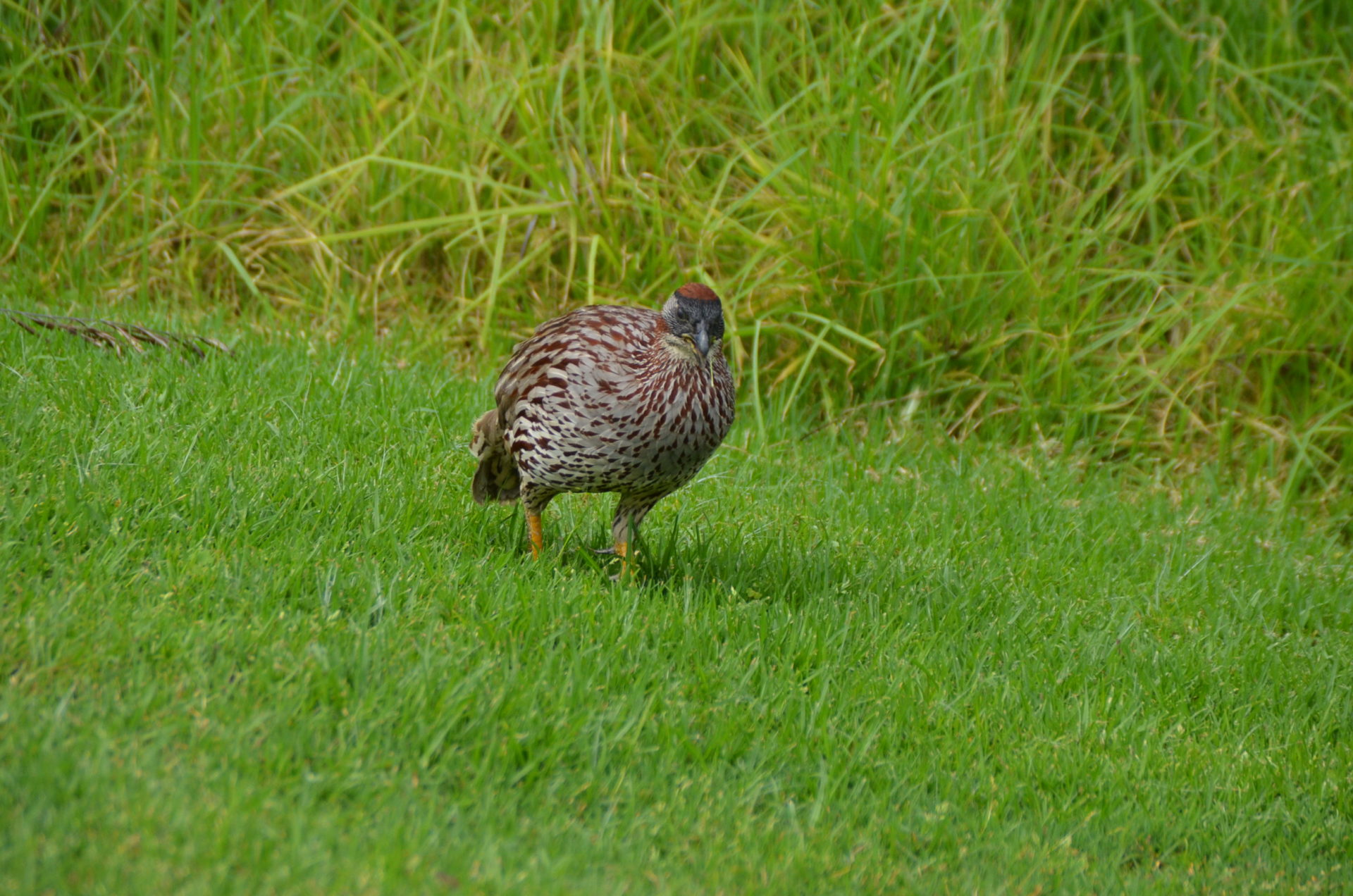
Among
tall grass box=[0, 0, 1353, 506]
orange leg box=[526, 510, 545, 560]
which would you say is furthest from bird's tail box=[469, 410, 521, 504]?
tall grass box=[0, 0, 1353, 506]

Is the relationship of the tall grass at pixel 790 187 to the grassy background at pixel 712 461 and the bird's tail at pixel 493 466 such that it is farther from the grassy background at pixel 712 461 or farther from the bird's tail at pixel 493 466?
the bird's tail at pixel 493 466

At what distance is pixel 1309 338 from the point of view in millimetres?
7469

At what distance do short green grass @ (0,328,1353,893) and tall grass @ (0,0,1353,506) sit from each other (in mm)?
1528

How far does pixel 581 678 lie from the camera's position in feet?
12.3

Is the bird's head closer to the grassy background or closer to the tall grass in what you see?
the grassy background

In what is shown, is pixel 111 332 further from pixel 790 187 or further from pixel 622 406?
pixel 790 187

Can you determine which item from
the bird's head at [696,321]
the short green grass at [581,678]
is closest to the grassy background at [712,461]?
the short green grass at [581,678]

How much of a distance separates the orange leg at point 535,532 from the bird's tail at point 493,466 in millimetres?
175

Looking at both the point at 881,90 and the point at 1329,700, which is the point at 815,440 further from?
the point at 1329,700

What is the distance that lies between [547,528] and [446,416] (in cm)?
106

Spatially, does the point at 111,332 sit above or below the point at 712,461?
above

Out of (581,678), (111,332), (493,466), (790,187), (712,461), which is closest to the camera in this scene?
(581,678)

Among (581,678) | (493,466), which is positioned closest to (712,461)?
(493,466)

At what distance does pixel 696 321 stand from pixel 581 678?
4.75ft
